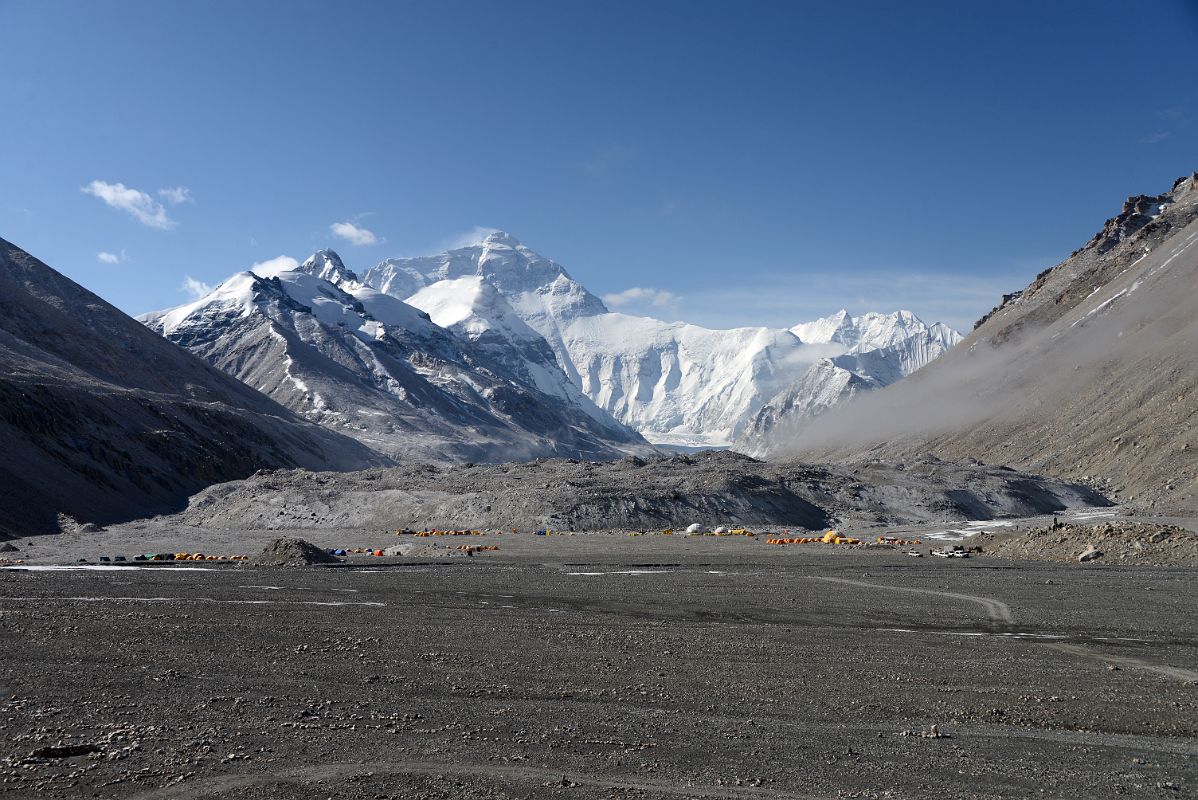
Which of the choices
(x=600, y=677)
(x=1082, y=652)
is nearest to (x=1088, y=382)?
(x=1082, y=652)

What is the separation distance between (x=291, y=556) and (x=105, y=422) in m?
54.1

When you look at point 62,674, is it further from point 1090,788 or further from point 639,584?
point 639,584

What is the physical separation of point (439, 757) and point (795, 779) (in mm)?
4174

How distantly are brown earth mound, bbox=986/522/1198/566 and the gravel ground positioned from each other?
10.9 meters

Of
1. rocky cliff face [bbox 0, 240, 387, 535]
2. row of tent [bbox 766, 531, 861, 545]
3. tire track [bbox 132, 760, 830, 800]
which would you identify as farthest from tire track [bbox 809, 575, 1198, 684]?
rocky cliff face [bbox 0, 240, 387, 535]

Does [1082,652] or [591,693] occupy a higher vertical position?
[1082,652]

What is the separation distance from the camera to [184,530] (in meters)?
56.2

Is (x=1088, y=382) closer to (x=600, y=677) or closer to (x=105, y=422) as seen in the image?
(x=105, y=422)

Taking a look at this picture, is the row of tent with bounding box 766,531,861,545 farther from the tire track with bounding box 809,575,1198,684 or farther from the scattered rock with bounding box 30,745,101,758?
the scattered rock with bounding box 30,745,101,758

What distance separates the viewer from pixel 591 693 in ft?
46.4

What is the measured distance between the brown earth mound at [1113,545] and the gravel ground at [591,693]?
1091cm

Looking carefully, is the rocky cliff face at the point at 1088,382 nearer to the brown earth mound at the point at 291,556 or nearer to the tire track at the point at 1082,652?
the tire track at the point at 1082,652

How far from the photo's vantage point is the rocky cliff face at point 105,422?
64.5 meters

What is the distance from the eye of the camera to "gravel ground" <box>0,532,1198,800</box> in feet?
34.1
